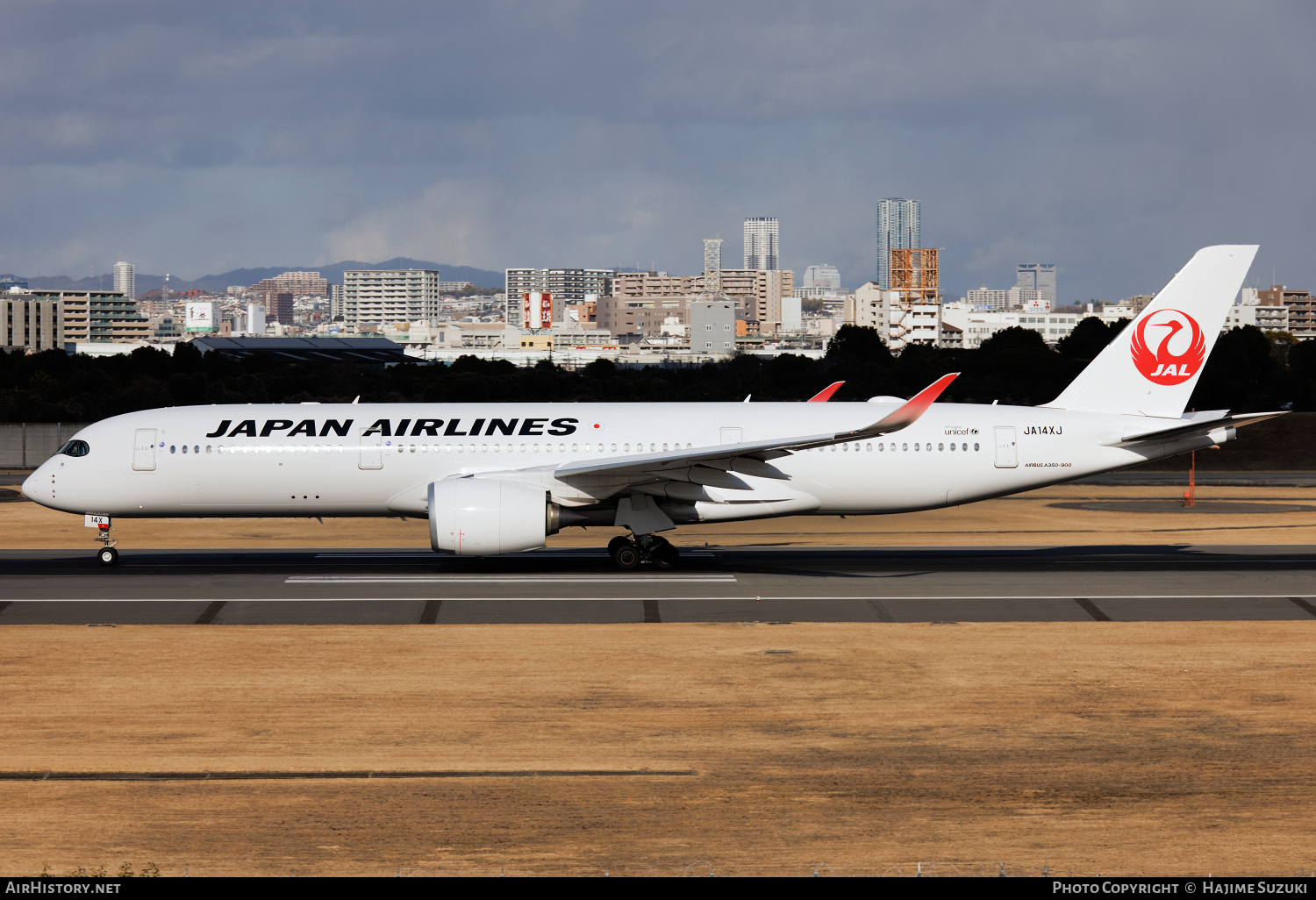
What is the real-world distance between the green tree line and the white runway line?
50.9 metres

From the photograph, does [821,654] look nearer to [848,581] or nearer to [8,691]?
[848,581]

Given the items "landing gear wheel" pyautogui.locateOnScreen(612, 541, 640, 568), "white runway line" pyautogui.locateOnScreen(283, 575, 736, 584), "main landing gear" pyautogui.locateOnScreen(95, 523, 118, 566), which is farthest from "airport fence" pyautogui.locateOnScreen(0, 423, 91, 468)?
"landing gear wheel" pyautogui.locateOnScreen(612, 541, 640, 568)

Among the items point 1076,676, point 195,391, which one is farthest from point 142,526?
point 195,391

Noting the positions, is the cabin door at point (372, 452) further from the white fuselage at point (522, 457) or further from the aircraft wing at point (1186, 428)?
the aircraft wing at point (1186, 428)

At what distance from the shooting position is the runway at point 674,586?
76.2 ft

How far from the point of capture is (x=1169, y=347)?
103 feet

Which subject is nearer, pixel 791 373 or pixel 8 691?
pixel 8 691

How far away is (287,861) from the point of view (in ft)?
35.8

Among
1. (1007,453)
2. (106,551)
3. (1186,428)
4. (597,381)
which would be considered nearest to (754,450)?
(1007,453)

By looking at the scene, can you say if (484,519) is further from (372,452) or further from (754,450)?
(754,450)

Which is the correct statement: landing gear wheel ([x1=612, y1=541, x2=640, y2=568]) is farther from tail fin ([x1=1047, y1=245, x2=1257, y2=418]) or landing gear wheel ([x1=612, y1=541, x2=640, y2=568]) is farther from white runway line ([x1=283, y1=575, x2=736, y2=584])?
tail fin ([x1=1047, y1=245, x2=1257, y2=418])

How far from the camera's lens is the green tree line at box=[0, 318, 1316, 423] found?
86250 millimetres

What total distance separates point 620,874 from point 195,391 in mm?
86443
